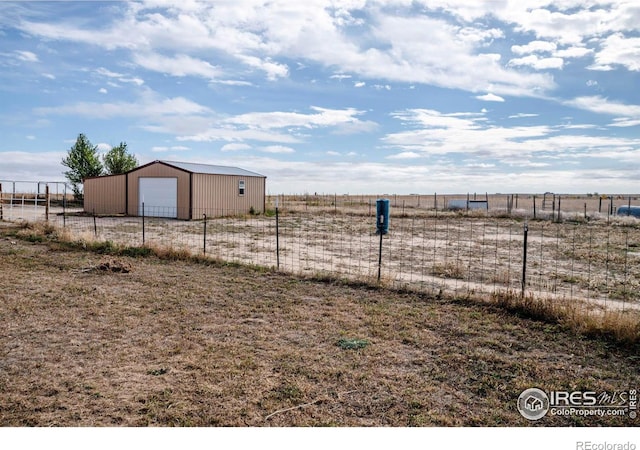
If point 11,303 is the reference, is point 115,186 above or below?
above

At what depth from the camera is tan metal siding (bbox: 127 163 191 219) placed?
27500 mm

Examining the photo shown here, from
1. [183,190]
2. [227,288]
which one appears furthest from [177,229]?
[227,288]

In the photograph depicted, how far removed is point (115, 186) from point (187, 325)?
26903 mm

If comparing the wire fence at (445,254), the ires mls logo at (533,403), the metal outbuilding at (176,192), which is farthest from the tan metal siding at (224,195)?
the ires mls logo at (533,403)

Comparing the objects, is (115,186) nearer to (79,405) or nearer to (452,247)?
(452,247)

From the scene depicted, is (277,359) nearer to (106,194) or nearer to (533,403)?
(533,403)

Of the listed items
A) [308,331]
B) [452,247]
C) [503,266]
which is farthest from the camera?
[452,247]

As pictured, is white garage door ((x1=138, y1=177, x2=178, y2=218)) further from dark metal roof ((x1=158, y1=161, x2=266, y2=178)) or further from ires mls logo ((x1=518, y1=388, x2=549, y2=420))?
ires mls logo ((x1=518, y1=388, x2=549, y2=420))

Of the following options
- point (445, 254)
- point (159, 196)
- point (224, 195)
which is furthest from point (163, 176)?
point (445, 254)

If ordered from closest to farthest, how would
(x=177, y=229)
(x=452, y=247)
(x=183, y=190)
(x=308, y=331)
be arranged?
(x=308, y=331)
(x=452, y=247)
(x=177, y=229)
(x=183, y=190)

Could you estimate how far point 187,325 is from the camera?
659cm

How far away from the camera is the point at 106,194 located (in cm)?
3131

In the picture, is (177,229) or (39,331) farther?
(177,229)
